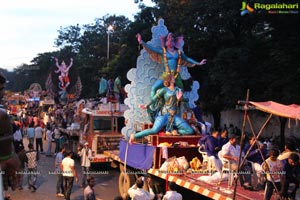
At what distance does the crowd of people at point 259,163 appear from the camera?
6273 mm

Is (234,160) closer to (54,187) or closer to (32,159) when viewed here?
(32,159)

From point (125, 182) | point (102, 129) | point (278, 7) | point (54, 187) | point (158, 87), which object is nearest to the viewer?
point (125, 182)

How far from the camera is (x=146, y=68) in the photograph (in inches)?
491

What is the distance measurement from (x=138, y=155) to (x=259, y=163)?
336 centimetres

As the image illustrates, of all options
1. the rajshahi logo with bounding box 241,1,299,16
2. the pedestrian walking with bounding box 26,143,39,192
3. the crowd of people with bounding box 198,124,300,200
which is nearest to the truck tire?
the crowd of people with bounding box 198,124,300,200

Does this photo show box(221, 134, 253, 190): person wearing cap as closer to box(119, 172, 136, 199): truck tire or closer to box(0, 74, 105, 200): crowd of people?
box(0, 74, 105, 200): crowd of people

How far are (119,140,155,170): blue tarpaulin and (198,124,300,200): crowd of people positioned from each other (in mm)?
1319

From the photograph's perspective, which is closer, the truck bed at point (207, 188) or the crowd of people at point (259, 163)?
the crowd of people at point (259, 163)

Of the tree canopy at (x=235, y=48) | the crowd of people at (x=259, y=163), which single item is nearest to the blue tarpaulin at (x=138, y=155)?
the crowd of people at (x=259, y=163)

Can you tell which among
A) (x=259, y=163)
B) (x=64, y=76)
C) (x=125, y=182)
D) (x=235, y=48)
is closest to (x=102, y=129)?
(x=125, y=182)

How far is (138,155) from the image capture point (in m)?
10.4

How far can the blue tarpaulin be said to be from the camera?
9734 mm

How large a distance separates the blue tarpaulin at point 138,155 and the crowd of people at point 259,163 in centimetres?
132

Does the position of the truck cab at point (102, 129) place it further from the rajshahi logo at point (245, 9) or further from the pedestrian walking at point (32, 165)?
the rajshahi logo at point (245, 9)
